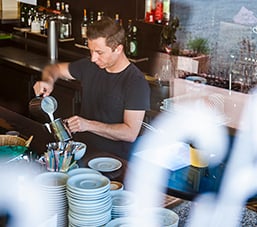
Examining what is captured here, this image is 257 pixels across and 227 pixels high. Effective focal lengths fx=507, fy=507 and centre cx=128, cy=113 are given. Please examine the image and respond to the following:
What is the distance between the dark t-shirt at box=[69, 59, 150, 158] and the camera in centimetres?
301

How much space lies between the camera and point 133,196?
188 cm

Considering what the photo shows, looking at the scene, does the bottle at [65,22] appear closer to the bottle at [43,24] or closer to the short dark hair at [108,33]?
the bottle at [43,24]

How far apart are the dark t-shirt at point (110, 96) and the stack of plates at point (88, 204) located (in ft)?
3.95

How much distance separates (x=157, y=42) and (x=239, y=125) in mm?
1023

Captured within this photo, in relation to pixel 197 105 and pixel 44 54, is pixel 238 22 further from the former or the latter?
pixel 44 54

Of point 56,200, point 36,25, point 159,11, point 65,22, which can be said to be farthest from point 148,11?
point 56,200

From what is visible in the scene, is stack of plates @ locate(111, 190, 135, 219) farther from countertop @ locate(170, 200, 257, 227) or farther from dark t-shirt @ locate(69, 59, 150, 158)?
dark t-shirt @ locate(69, 59, 150, 158)

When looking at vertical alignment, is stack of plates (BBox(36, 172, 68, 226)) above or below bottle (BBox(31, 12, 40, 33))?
below

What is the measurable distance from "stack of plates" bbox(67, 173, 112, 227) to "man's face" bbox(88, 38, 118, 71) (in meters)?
1.46

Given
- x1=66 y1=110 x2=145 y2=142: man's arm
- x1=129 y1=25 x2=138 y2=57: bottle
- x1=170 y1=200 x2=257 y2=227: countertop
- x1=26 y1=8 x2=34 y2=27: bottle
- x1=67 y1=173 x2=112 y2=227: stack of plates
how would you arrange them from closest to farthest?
x1=67 y1=173 x2=112 y2=227: stack of plates
x1=170 y1=200 x2=257 y2=227: countertop
x1=66 y1=110 x2=145 y2=142: man's arm
x1=129 y1=25 x2=138 y2=57: bottle
x1=26 y1=8 x2=34 y2=27: bottle

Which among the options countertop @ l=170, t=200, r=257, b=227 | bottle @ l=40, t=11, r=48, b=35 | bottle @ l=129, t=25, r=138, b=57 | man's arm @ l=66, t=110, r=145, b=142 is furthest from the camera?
bottle @ l=40, t=11, r=48, b=35

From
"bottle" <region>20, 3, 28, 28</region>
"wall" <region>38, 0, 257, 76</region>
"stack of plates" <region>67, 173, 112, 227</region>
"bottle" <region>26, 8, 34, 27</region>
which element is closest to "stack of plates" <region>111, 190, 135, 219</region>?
"stack of plates" <region>67, 173, 112, 227</region>

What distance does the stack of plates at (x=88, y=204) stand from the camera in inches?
66.2

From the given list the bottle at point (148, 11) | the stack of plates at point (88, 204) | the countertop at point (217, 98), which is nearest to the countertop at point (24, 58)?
the bottle at point (148, 11)
